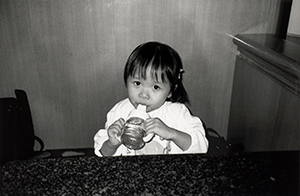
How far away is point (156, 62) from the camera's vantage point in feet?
2.75

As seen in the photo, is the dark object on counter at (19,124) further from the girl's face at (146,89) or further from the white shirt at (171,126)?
the girl's face at (146,89)

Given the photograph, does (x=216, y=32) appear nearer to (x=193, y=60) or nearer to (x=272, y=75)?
(x=193, y=60)

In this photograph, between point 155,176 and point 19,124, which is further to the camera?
point 19,124

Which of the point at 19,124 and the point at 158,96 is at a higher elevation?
the point at 158,96

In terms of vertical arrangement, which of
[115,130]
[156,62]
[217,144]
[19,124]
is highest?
[156,62]

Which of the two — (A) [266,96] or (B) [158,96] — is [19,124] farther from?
(A) [266,96]

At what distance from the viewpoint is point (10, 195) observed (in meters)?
0.39

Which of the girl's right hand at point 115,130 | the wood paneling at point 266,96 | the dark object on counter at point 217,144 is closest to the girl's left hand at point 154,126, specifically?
the girl's right hand at point 115,130

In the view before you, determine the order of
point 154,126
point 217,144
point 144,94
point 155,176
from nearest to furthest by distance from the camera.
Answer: point 155,176, point 154,126, point 144,94, point 217,144

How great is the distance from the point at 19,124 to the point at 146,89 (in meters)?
0.53

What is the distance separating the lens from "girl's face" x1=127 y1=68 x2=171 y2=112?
816mm

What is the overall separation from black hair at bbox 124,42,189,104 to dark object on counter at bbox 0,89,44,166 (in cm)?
41

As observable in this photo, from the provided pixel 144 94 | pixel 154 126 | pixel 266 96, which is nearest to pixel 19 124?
pixel 144 94

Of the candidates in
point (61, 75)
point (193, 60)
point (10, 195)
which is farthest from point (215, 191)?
point (61, 75)
